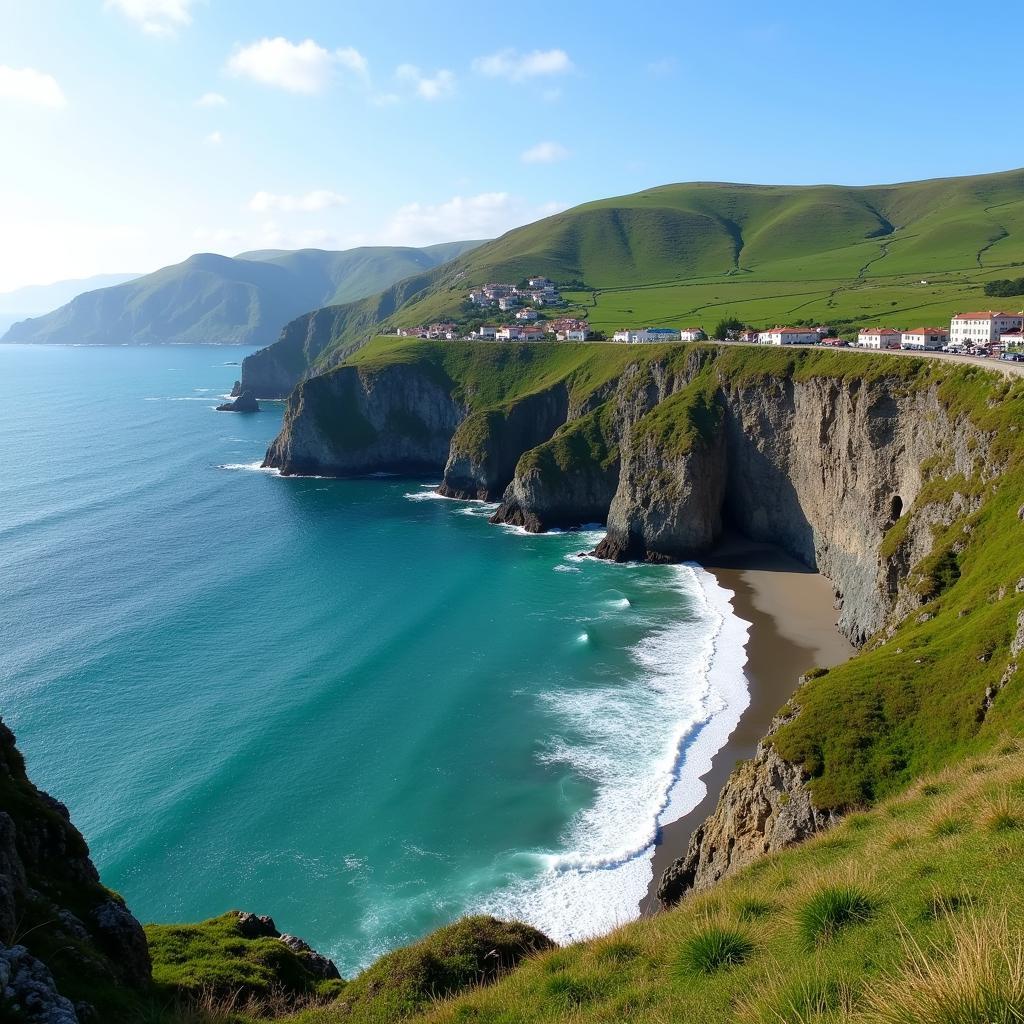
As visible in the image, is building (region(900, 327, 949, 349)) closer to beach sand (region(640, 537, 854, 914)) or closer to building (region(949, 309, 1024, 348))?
building (region(949, 309, 1024, 348))

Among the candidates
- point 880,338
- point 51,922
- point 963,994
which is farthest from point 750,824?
point 880,338

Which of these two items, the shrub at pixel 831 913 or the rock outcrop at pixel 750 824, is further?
the rock outcrop at pixel 750 824

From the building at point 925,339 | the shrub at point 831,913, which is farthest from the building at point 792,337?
the shrub at point 831,913

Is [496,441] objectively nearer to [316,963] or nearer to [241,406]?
[316,963]

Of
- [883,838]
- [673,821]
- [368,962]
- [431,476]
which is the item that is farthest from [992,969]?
[431,476]

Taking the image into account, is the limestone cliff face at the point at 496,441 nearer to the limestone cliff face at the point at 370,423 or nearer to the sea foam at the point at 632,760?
the limestone cliff face at the point at 370,423

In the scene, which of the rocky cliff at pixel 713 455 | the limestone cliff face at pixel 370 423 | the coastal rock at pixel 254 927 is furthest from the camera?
the limestone cliff face at pixel 370 423
